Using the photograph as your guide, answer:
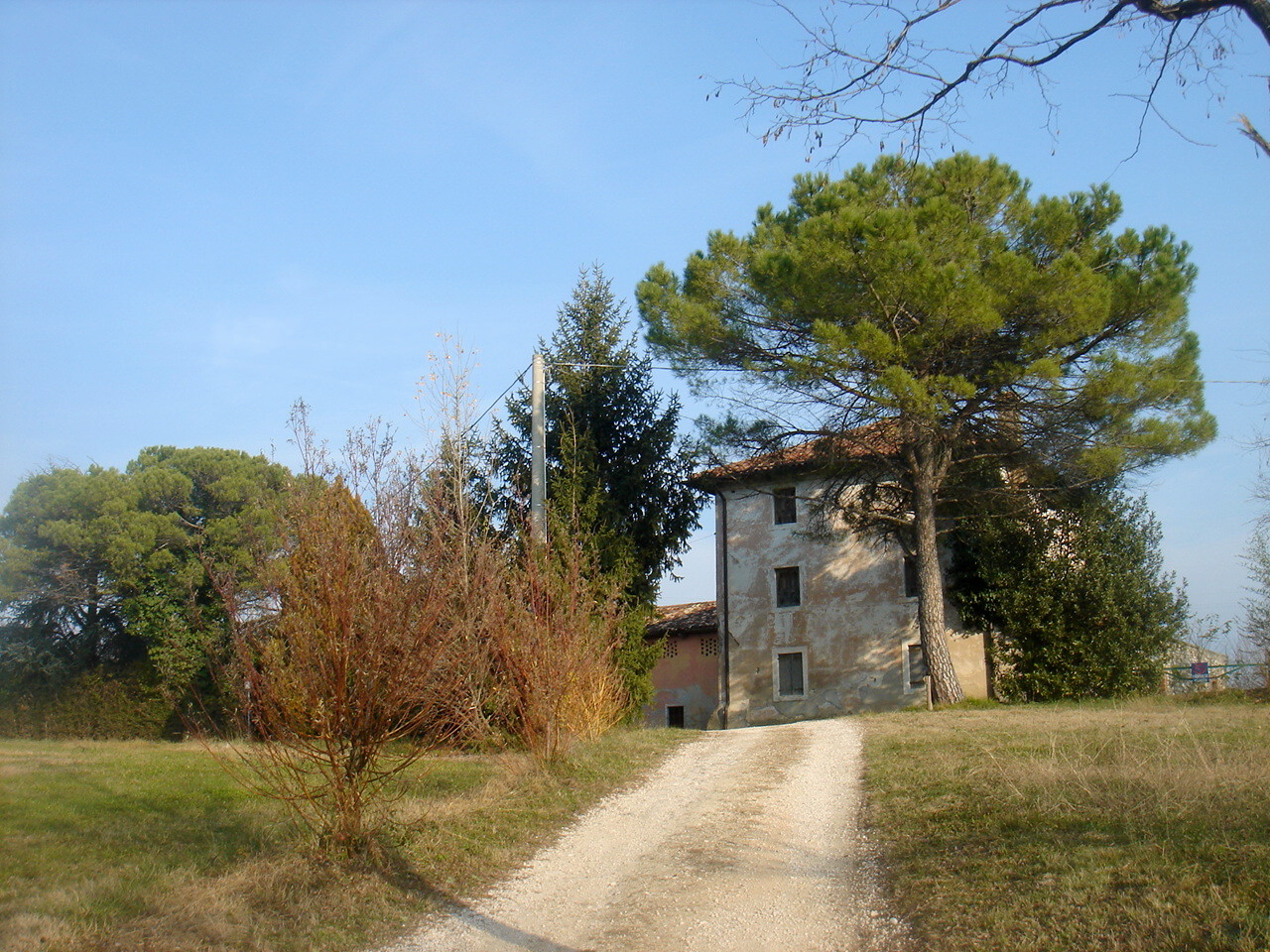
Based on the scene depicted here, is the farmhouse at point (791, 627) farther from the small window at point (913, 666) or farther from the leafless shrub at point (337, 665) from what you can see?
the leafless shrub at point (337, 665)

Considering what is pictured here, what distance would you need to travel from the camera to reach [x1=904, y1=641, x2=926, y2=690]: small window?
24203 mm

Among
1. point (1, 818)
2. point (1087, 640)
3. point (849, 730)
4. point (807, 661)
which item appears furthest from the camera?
point (807, 661)

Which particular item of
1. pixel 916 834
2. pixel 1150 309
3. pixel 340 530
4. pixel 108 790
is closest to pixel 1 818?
pixel 108 790

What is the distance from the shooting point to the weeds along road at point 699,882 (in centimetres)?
507

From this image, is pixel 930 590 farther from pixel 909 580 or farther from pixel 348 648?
pixel 348 648

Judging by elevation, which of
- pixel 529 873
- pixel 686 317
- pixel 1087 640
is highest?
pixel 686 317

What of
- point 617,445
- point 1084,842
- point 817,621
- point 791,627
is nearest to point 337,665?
point 1084,842

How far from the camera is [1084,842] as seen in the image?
5.67m

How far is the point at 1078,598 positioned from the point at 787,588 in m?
7.68

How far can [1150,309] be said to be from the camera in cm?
1683

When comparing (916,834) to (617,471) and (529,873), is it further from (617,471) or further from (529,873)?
(617,471)

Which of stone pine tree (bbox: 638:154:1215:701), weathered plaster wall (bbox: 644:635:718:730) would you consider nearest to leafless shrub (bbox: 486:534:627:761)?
stone pine tree (bbox: 638:154:1215:701)

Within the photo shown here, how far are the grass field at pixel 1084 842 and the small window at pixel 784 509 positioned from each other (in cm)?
1727

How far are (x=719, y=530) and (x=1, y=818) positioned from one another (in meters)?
21.0
